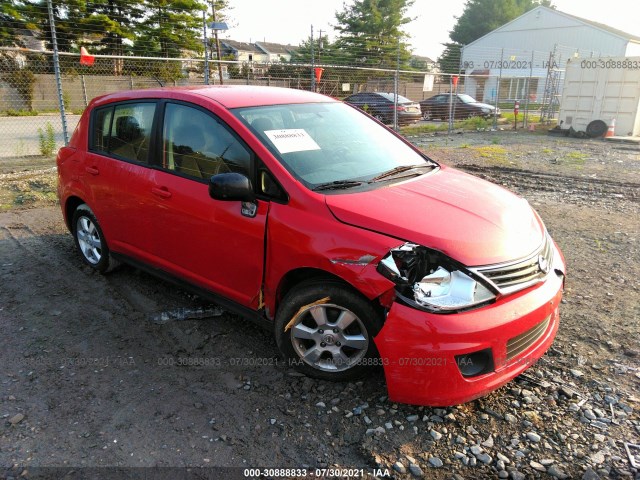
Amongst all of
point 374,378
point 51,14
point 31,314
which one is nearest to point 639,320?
point 374,378

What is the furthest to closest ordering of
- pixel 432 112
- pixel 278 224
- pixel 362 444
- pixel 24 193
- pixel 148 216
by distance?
1. pixel 432 112
2. pixel 24 193
3. pixel 148 216
4. pixel 278 224
5. pixel 362 444

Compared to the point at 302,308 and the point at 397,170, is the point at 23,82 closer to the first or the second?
the point at 397,170

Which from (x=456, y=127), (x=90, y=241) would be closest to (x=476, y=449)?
(x=90, y=241)

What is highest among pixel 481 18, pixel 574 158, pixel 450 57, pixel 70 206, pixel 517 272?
pixel 481 18

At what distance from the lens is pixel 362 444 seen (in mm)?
2551

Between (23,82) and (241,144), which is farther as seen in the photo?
(23,82)

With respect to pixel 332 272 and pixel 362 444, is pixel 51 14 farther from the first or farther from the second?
pixel 362 444

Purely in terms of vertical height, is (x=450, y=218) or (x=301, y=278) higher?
(x=450, y=218)

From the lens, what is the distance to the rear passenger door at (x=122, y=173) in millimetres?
3843

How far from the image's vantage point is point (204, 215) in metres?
3.33

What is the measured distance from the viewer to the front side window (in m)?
3.26

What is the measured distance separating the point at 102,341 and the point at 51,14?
774 cm

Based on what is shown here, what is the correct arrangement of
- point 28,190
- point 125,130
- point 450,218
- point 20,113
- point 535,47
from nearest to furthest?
point 450,218 → point 125,130 → point 28,190 → point 20,113 → point 535,47

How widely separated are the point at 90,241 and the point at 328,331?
9.79 ft
